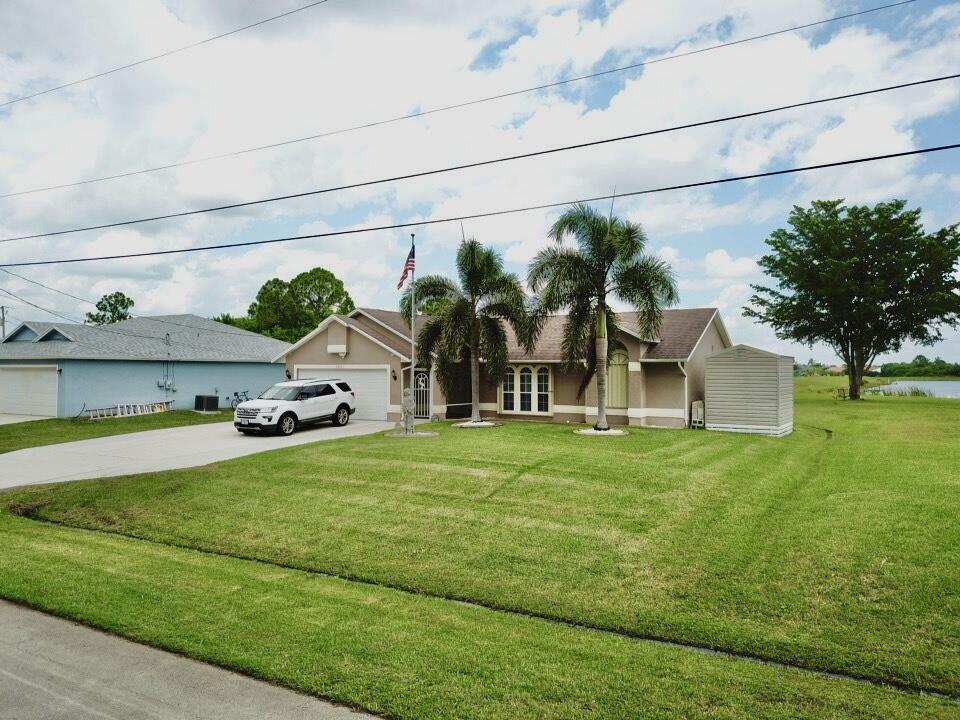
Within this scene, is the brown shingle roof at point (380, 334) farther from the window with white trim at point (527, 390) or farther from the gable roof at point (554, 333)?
the window with white trim at point (527, 390)

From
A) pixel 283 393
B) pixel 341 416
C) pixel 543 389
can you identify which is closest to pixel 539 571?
pixel 283 393

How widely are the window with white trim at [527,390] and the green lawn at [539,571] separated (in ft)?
32.4

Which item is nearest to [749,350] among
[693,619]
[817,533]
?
[817,533]

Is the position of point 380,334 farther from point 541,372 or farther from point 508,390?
point 541,372

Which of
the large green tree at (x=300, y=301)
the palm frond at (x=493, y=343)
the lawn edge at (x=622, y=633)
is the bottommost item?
the lawn edge at (x=622, y=633)

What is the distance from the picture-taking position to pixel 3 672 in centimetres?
586

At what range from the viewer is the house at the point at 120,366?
29141 millimetres

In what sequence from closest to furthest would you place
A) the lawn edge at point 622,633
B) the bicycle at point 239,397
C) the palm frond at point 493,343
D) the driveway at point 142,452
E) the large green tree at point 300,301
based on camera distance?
the lawn edge at point 622,633 → the driveway at point 142,452 → the palm frond at point 493,343 → the bicycle at point 239,397 → the large green tree at point 300,301

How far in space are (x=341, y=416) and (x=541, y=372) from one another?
802 cm

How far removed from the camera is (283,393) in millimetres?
22828

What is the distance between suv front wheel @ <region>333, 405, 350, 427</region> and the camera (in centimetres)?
2436

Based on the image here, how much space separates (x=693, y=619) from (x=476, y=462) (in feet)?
24.7

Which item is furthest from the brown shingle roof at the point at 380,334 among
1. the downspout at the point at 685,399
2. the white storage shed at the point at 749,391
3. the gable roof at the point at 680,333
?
the white storage shed at the point at 749,391

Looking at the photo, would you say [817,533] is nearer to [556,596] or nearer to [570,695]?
[556,596]
